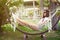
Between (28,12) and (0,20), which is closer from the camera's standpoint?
(0,20)

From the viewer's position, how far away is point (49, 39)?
538 centimetres

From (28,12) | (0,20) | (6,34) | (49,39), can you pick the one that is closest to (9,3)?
(0,20)

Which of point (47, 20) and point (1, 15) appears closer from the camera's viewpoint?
Result: point (47, 20)

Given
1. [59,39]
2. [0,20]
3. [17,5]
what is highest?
[17,5]

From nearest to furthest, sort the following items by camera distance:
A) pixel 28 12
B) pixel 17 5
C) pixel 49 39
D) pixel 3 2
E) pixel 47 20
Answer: pixel 47 20, pixel 49 39, pixel 3 2, pixel 17 5, pixel 28 12

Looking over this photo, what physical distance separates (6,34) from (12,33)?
0.28 meters

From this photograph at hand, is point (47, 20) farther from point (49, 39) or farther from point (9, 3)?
point (9, 3)

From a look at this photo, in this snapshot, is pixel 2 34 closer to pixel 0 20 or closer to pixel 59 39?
pixel 0 20

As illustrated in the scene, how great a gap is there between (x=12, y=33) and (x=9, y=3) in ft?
3.36

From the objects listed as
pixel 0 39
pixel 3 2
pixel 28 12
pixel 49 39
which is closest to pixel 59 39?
pixel 49 39

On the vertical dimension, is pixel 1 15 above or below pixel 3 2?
below

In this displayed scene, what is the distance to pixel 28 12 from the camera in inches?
395

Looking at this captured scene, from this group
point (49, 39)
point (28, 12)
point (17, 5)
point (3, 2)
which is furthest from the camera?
point (28, 12)

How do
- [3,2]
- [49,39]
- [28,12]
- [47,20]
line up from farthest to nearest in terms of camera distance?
[28,12], [3,2], [49,39], [47,20]
